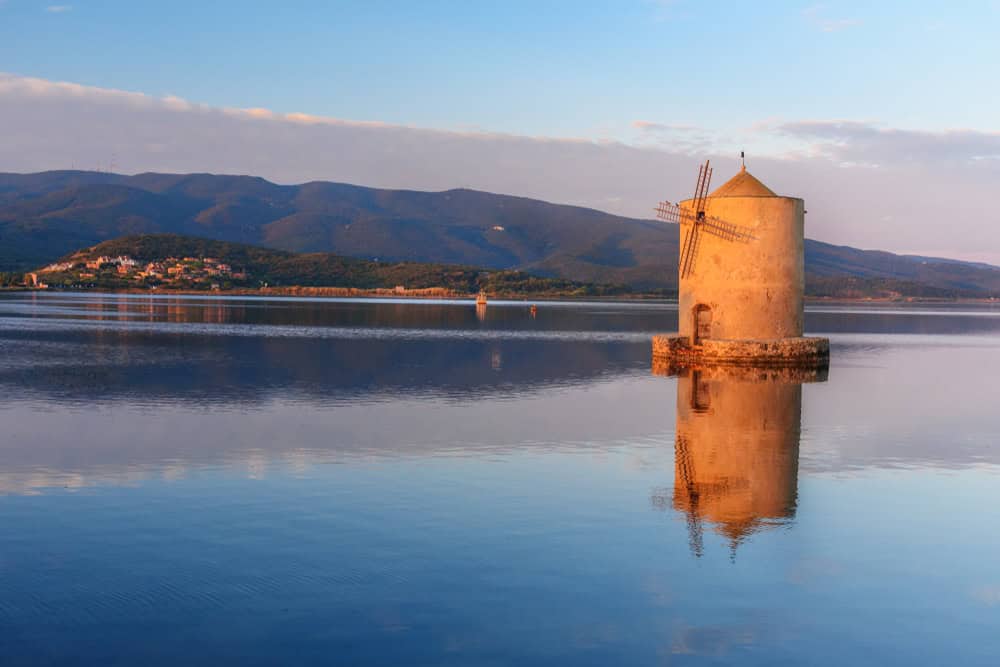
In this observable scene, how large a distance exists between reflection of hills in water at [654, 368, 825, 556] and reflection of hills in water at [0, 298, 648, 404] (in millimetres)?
4356

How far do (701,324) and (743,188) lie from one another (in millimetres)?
3915

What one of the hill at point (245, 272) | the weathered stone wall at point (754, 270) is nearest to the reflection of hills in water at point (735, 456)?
the weathered stone wall at point (754, 270)

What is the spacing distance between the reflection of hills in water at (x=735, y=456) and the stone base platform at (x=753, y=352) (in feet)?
12.3

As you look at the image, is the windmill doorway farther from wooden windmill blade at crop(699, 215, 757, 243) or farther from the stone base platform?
wooden windmill blade at crop(699, 215, 757, 243)

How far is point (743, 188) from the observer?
90.6ft

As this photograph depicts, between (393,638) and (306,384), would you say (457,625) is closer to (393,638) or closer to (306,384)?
(393,638)

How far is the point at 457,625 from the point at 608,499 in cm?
419

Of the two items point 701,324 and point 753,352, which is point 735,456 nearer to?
point 753,352

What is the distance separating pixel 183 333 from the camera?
1618 inches

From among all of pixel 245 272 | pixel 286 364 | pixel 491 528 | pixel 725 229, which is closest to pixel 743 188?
pixel 725 229

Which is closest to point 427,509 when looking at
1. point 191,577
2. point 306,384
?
point 191,577

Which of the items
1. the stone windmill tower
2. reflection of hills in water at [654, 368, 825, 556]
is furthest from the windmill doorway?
reflection of hills in water at [654, 368, 825, 556]

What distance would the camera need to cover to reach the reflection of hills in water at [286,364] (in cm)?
2047

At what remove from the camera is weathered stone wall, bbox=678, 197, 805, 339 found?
88.7 feet
